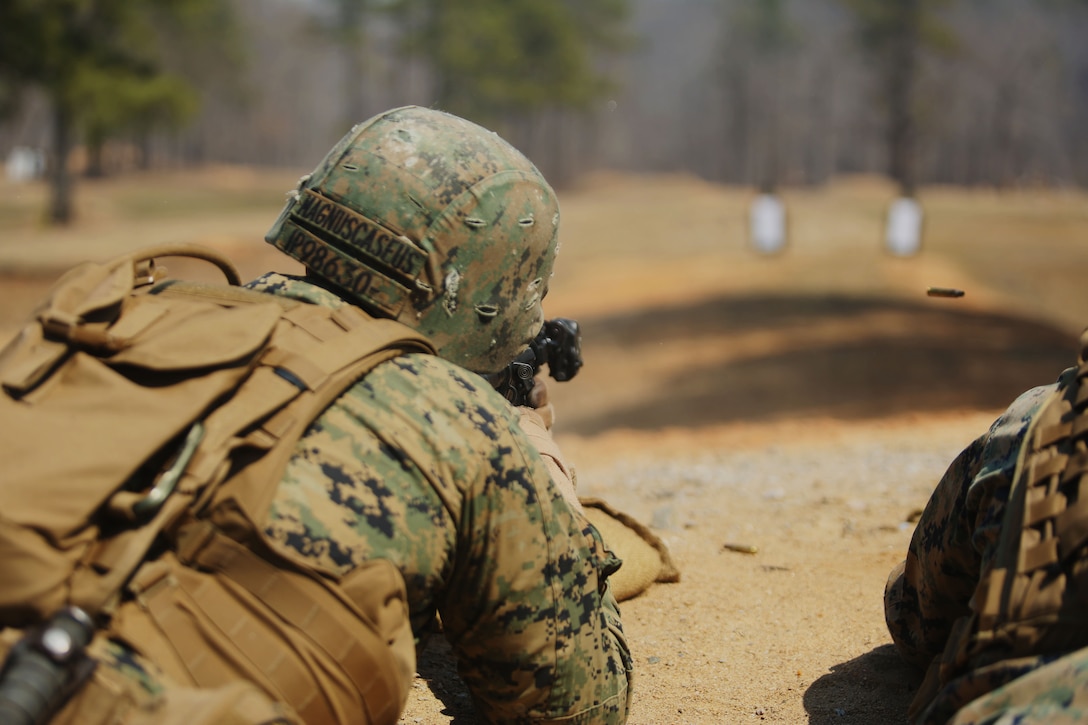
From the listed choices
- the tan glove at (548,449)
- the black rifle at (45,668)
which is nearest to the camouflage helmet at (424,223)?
the tan glove at (548,449)

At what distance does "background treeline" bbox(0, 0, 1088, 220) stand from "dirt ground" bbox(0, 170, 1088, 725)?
656cm

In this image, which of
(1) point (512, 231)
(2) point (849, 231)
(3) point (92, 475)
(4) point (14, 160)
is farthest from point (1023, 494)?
(4) point (14, 160)

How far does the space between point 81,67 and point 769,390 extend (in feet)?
40.7

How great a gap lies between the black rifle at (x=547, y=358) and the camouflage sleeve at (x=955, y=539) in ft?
3.82

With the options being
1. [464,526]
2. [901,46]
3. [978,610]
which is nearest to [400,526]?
[464,526]

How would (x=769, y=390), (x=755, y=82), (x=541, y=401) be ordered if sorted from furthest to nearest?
(x=755, y=82)
(x=769, y=390)
(x=541, y=401)

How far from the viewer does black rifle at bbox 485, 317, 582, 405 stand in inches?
126

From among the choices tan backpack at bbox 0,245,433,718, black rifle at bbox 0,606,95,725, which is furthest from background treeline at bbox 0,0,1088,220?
black rifle at bbox 0,606,95,725

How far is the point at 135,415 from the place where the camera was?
163 cm

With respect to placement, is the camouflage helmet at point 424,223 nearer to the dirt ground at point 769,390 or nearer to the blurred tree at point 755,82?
the dirt ground at point 769,390

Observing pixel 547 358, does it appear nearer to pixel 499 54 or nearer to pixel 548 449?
pixel 548 449

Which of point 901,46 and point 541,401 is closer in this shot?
point 541,401

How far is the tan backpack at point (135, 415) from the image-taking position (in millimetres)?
1526

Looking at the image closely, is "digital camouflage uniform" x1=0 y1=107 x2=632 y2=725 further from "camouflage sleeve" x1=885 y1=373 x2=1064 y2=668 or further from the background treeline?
the background treeline
